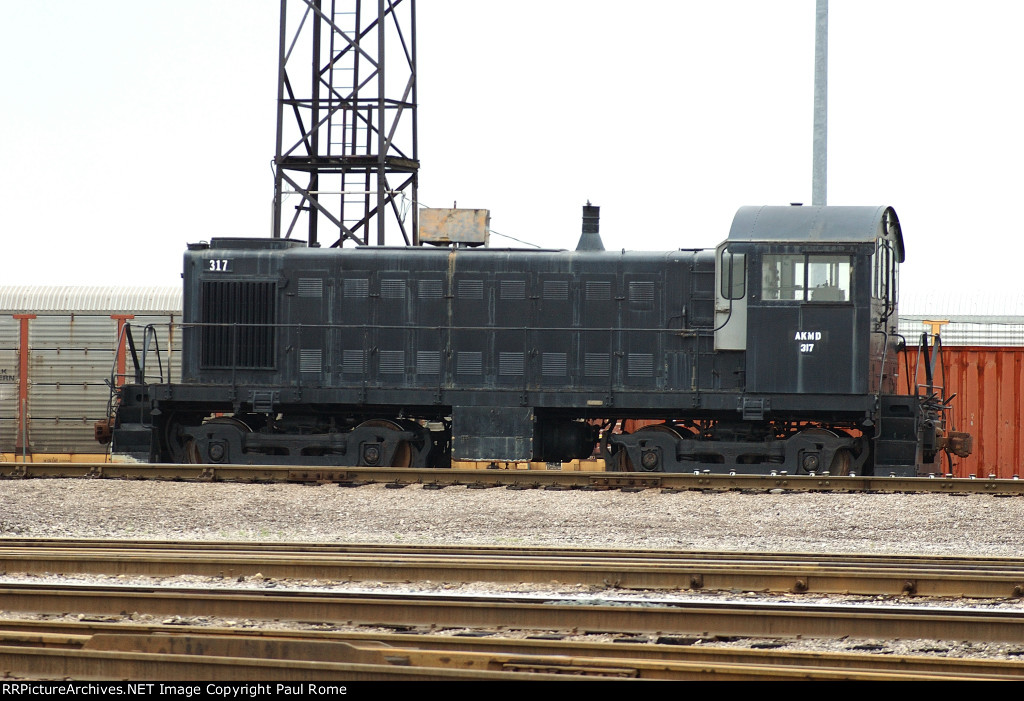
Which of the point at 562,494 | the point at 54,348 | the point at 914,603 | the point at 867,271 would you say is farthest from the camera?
the point at 54,348

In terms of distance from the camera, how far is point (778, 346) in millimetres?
13844

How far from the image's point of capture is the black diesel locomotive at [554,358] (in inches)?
542

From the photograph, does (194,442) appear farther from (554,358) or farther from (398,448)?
(554,358)

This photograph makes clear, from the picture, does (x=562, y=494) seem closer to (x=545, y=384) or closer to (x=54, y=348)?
(x=545, y=384)

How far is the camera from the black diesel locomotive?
1377cm

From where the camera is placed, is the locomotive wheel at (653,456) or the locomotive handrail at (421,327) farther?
the locomotive handrail at (421,327)

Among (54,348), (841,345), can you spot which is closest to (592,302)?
(841,345)

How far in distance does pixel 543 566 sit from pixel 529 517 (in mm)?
3198

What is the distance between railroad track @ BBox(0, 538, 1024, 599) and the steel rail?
0.73m

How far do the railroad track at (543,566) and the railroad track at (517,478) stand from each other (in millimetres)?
3699

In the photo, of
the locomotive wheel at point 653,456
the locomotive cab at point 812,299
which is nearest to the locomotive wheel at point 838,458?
the locomotive cab at point 812,299

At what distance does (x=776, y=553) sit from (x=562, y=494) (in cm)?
366

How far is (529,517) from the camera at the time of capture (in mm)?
11227

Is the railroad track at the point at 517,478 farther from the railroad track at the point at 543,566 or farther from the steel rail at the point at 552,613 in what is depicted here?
the steel rail at the point at 552,613
